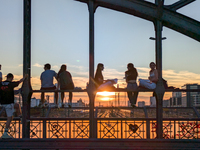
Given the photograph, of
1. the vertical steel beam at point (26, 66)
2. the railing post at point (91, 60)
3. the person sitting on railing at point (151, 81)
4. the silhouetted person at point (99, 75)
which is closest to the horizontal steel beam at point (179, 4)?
the person sitting on railing at point (151, 81)

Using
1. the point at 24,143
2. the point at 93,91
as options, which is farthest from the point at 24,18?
the point at 24,143

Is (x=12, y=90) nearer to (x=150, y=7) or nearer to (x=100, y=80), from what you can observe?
(x=100, y=80)

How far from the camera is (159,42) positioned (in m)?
7.78

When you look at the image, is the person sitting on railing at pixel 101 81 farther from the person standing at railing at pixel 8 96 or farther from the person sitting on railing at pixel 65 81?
the person standing at railing at pixel 8 96

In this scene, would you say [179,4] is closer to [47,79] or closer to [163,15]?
[163,15]

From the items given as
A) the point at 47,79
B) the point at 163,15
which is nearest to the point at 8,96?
the point at 47,79

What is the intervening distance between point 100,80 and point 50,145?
2.54 meters

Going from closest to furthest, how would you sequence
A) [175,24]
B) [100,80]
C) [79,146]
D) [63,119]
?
[79,146] < [175,24] < [100,80] < [63,119]

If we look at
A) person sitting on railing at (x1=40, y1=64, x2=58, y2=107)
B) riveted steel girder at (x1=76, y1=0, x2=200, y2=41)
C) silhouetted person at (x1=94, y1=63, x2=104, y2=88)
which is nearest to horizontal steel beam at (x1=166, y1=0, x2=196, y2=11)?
riveted steel girder at (x1=76, y1=0, x2=200, y2=41)

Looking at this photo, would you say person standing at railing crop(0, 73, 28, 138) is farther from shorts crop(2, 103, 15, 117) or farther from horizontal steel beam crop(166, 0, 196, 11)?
horizontal steel beam crop(166, 0, 196, 11)

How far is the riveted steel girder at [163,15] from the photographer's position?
7.68 metres

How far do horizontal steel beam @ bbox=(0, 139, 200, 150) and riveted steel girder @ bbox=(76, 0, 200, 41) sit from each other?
8.26 feet

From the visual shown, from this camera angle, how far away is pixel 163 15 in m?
7.73

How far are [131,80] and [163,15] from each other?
2.15 m
